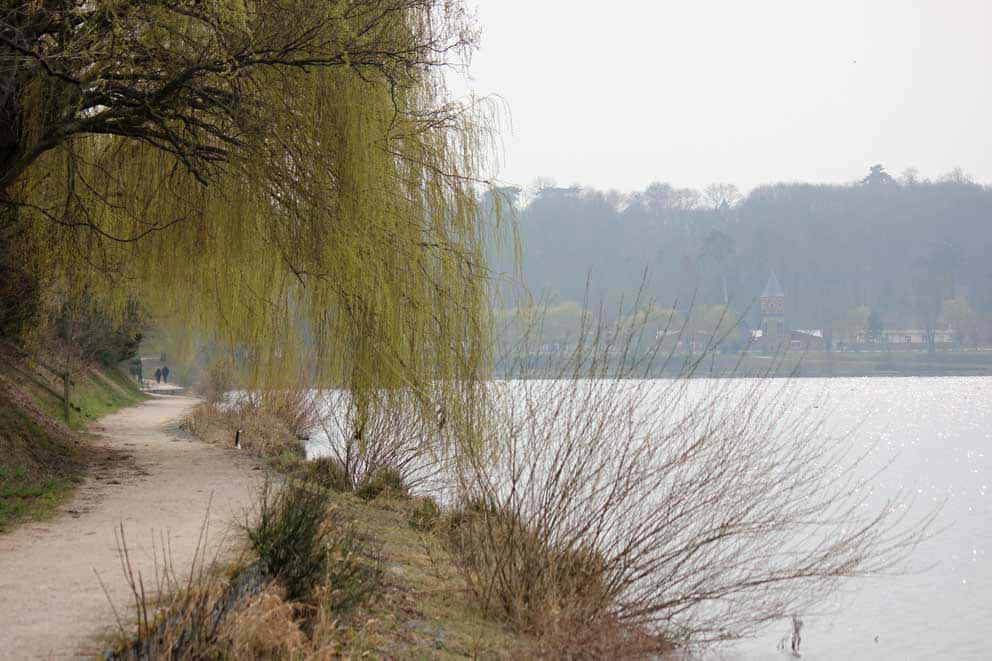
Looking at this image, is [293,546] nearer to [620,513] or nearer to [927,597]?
[620,513]

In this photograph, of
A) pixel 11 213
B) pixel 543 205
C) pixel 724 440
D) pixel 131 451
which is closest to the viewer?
pixel 724 440

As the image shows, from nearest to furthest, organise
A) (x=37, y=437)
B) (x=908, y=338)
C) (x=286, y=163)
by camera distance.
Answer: (x=286, y=163) < (x=37, y=437) < (x=908, y=338)

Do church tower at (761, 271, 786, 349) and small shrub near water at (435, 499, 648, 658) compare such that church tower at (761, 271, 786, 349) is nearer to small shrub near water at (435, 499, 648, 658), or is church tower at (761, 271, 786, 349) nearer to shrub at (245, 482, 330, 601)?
small shrub near water at (435, 499, 648, 658)

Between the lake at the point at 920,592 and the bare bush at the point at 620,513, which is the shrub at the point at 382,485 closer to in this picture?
the lake at the point at 920,592

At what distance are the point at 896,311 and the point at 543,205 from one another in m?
64.7

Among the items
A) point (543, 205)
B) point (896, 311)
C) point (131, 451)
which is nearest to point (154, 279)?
point (131, 451)

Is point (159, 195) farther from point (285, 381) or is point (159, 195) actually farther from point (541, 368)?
point (541, 368)

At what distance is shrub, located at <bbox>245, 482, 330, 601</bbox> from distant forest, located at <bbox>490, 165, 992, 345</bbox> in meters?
67.1

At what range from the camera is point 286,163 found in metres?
9.60

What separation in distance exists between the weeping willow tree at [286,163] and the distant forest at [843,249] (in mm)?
63518

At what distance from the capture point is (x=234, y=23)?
27.5 feet

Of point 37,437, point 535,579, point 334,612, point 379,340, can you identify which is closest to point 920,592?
point 535,579

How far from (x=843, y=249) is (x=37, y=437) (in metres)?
89.7

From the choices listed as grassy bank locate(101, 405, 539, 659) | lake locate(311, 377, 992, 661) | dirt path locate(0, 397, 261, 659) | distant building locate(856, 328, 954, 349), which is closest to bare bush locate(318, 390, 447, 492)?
dirt path locate(0, 397, 261, 659)
